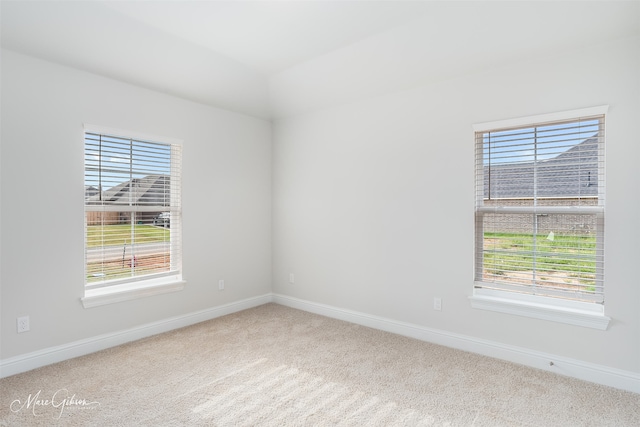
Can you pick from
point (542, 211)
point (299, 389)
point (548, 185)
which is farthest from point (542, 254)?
point (299, 389)

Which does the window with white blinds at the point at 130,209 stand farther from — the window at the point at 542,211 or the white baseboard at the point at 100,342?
the window at the point at 542,211

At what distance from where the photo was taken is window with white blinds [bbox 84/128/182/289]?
2949 mm

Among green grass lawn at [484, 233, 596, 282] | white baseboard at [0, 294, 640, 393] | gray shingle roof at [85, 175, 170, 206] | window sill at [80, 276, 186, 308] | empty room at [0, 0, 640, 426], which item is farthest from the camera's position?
gray shingle roof at [85, 175, 170, 206]

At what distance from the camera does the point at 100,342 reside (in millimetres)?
2912

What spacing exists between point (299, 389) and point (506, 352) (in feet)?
5.56

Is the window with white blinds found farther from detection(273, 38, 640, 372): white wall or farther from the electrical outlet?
detection(273, 38, 640, 372): white wall

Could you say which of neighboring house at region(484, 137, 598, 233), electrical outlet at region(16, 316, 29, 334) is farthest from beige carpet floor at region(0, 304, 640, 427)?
neighboring house at region(484, 137, 598, 233)

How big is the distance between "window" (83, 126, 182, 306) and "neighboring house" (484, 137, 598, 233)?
304cm

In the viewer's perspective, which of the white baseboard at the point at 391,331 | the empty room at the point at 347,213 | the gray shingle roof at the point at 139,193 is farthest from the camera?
the gray shingle roof at the point at 139,193

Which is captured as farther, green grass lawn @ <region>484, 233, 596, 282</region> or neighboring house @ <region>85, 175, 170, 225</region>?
neighboring house @ <region>85, 175, 170, 225</region>

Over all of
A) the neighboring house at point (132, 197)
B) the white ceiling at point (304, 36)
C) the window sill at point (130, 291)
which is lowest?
the window sill at point (130, 291)

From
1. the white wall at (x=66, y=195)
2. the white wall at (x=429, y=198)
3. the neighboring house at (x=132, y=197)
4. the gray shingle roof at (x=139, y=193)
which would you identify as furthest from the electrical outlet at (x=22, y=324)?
the white wall at (x=429, y=198)

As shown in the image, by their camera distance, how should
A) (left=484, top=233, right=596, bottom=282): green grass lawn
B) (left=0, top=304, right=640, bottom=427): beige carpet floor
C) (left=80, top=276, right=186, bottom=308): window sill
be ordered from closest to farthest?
(left=0, top=304, right=640, bottom=427): beige carpet floor
(left=484, top=233, right=596, bottom=282): green grass lawn
(left=80, top=276, right=186, bottom=308): window sill

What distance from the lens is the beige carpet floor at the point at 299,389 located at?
201 centimetres
